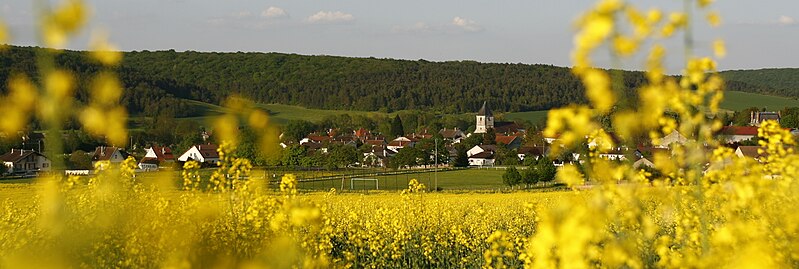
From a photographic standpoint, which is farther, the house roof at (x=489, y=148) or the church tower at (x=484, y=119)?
the church tower at (x=484, y=119)

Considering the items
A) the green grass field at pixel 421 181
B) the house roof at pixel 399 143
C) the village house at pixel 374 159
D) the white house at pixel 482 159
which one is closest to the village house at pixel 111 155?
the green grass field at pixel 421 181

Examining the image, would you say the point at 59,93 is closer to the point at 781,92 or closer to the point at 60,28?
the point at 60,28

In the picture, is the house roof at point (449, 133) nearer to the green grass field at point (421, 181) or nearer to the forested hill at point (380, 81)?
the forested hill at point (380, 81)

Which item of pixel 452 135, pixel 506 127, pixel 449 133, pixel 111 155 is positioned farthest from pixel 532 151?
pixel 111 155

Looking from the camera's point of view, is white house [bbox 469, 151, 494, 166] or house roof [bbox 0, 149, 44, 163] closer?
house roof [bbox 0, 149, 44, 163]

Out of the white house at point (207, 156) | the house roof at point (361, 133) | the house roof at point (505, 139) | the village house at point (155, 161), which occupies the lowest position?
the house roof at point (505, 139)

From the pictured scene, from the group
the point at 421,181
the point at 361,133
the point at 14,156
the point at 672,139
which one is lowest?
the point at 421,181

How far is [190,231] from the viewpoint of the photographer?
343cm

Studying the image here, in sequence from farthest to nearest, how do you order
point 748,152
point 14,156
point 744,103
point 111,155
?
point 744,103 → point 14,156 → point 748,152 → point 111,155

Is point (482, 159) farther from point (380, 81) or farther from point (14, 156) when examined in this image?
point (380, 81)

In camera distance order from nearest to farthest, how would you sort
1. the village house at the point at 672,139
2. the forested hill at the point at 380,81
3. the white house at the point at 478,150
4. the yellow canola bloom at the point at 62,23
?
the yellow canola bloom at the point at 62,23, the village house at the point at 672,139, the white house at the point at 478,150, the forested hill at the point at 380,81

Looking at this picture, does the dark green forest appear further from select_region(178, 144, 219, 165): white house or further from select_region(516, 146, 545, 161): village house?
select_region(178, 144, 219, 165): white house

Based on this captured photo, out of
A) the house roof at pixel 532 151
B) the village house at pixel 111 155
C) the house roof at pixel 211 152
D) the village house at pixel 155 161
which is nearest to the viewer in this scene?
the village house at pixel 111 155

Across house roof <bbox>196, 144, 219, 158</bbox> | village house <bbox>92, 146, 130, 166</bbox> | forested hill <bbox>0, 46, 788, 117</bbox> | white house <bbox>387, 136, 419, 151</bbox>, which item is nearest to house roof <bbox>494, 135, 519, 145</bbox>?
white house <bbox>387, 136, 419, 151</bbox>
